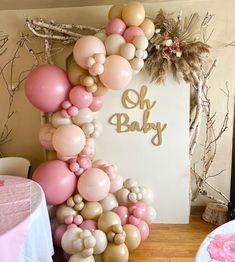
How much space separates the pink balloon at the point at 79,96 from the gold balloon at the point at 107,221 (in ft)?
2.86

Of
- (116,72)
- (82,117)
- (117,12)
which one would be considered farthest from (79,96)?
(117,12)

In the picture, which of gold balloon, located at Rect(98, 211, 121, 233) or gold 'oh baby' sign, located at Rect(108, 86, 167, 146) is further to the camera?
gold 'oh baby' sign, located at Rect(108, 86, 167, 146)

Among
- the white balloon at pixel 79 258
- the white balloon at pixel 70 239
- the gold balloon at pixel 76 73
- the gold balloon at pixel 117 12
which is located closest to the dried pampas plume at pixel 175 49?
the gold balloon at pixel 117 12

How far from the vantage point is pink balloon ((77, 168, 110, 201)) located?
7.02ft

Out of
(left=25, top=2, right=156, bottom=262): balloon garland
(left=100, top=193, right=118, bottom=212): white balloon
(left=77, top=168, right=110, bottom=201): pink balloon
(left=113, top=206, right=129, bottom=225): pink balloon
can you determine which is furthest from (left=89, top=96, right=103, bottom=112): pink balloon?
(left=113, top=206, right=129, bottom=225): pink balloon

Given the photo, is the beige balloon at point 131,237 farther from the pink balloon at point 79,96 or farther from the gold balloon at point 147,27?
the gold balloon at point 147,27

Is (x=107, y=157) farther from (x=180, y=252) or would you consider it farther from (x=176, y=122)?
(x=180, y=252)

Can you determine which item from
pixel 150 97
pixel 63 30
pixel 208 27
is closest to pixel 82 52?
pixel 63 30

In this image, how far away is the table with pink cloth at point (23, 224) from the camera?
4.47 feet

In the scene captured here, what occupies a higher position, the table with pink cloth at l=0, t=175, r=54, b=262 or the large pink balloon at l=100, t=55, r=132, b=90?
the large pink balloon at l=100, t=55, r=132, b=90

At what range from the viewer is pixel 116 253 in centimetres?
201

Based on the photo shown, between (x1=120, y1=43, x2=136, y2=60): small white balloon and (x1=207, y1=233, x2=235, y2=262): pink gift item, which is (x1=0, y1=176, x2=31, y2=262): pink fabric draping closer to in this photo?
(x1=207, y1=233, x2=235, y2=262): pink gift item

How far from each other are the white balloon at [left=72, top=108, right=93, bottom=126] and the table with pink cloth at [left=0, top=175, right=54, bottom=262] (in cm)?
59

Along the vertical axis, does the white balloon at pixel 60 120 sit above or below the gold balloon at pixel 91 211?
above
